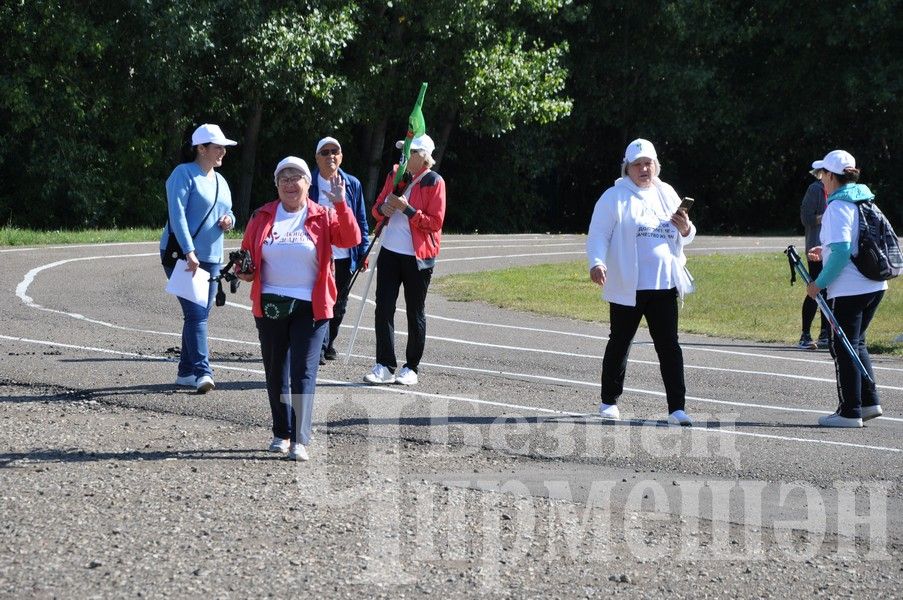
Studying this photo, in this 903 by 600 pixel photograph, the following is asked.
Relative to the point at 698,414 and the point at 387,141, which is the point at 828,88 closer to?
the point at 387,141

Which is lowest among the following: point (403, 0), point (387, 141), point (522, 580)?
point (522, 580)

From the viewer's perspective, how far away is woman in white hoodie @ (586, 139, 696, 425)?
9.09 metres

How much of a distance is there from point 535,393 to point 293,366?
300cm

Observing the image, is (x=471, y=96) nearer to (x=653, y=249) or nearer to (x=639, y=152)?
(x=639, y=152)

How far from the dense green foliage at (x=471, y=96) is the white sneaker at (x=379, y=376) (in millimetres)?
20182

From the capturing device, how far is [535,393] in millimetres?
10430

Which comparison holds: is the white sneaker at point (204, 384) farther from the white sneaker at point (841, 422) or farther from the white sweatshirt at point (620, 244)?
the white sneaker at point (841, 422)

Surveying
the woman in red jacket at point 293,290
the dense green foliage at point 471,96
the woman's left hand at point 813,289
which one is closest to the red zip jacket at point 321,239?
the woman in red jacket at point 293,290

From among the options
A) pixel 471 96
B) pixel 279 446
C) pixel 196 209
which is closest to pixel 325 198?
pixel 196 209

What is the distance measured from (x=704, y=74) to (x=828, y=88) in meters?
4.47

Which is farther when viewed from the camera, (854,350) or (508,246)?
(508,246)

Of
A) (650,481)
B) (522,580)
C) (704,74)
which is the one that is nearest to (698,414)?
(650,481)

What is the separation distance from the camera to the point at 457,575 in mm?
5738

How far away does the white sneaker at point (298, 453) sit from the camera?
7.79 meters
